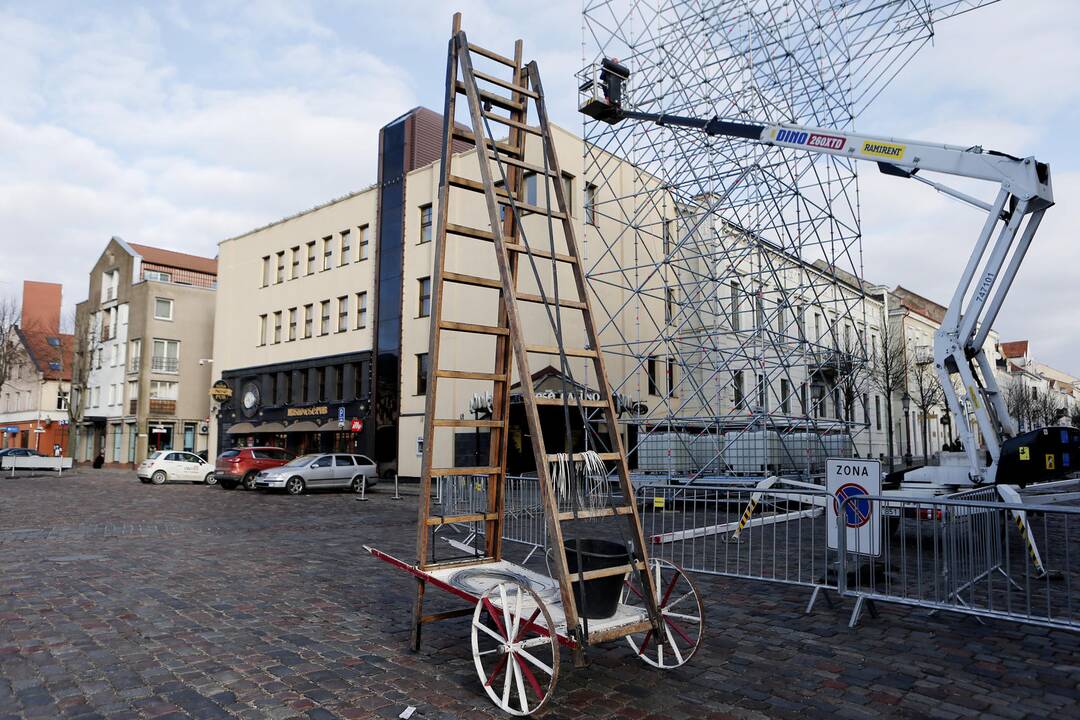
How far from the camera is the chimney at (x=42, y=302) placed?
69875mm

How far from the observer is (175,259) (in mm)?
53875

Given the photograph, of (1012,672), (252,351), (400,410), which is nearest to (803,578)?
(1012,672)

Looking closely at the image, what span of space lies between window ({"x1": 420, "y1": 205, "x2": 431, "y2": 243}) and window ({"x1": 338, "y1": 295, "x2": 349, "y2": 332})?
5.53 m

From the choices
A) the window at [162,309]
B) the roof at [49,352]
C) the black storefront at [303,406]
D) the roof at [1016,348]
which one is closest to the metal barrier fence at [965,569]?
the black storefront at [303,406]

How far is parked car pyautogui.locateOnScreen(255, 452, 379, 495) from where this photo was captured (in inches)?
956

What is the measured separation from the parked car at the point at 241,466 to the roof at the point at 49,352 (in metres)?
40.6

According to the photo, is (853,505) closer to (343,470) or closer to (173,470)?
(343,470)

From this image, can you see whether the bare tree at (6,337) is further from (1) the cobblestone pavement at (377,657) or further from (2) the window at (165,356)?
(1) the cobblestone pavement at (377,657)

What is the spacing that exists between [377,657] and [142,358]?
1888 inches

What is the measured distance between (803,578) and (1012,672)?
3509 mm

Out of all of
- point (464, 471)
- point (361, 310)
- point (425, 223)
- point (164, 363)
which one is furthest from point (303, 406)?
point (464, 471)

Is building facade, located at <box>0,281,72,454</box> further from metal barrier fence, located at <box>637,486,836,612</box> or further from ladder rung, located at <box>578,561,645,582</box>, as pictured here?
ladder rung, located at <box>578,561,645,582</box>

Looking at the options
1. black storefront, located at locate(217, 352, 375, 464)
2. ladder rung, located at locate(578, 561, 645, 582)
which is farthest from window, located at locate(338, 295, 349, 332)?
ladder rung, located at locate(578, 561, 645, 582)

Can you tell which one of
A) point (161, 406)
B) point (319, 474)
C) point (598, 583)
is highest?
point (161, 406)
